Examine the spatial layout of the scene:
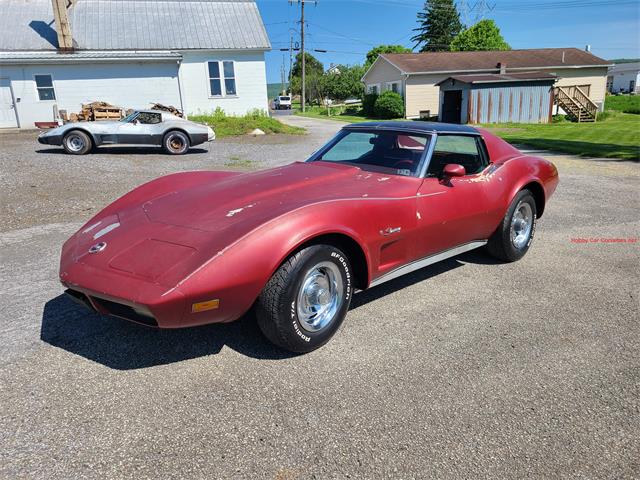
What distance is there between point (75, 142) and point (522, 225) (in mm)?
11533

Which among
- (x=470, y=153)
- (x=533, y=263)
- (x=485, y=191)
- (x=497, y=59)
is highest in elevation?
(x=497, y=59)

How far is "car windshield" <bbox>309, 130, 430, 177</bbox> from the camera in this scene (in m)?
3.97

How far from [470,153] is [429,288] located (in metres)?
1.42

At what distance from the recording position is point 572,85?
32.7m

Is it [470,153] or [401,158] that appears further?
[470,153]

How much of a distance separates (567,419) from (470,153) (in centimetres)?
278

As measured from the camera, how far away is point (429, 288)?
4.17m

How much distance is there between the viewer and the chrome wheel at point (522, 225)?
15.8ft

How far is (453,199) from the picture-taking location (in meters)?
3.91

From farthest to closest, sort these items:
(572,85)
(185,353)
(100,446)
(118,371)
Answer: (572,85) < (185,353) < (118,371) < (100,446)

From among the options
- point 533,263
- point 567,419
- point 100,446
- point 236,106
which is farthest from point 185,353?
point 236,106

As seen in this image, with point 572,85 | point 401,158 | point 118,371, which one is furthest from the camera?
point 572,85

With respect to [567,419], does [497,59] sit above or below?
above

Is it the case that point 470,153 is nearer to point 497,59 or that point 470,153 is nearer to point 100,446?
point 100,446
